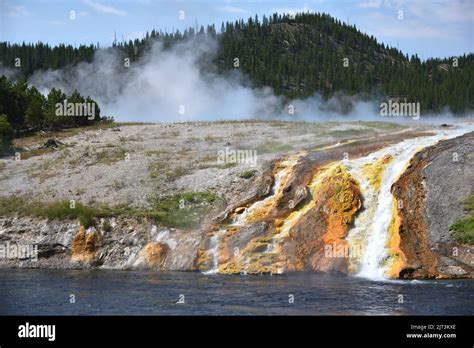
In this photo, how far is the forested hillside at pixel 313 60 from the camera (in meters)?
132

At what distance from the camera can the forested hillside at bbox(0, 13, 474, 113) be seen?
434 ft

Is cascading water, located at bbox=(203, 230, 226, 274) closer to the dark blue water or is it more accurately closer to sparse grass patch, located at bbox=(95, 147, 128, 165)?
the dark blue water

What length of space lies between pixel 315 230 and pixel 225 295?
10106 mm

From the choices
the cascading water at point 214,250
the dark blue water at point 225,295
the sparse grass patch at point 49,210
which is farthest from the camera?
the sparse grass patch at point 49,210

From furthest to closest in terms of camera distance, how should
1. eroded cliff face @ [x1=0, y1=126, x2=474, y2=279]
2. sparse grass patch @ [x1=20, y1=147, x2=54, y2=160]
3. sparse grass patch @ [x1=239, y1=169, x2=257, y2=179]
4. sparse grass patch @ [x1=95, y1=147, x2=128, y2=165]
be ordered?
sparse grass patch @ [x1=20, y1=147, x2=54, y2=160] → sparse grass patch @ [x1=95, y1=147, x2=128, y2=165] → sparse grass patch @ [x1=239, y1=169, x2=257, y2=179] → eroded cliff face @ [x1=0, y1=126, x2=474, y2=279]

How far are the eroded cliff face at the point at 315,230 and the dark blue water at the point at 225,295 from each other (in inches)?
72.8

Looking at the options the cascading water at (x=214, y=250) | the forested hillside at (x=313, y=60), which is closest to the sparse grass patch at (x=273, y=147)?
the cascading water at (x=214, y=250)

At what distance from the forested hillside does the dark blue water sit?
98691 millimetres

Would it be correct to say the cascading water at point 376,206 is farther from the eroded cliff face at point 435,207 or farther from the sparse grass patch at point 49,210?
the sparse grass patch at point 49,210

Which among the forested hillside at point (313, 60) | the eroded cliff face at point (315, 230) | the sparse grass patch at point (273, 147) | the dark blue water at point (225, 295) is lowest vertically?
the dark blue water at point (225, 295)

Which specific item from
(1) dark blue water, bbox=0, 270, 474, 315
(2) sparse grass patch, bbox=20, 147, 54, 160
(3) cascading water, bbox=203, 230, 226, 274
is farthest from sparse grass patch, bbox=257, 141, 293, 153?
(1) dark blue water, bbox=0, 270, 474, 315

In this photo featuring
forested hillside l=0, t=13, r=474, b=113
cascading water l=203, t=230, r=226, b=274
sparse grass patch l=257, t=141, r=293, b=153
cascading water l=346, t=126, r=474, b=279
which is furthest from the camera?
forested hillside l=0, t=13, r=474, b=113

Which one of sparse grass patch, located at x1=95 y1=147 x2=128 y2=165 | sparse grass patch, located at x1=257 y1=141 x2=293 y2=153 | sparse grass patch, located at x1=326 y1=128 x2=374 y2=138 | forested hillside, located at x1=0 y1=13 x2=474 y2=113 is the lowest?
sparse grass patch, located at x1=95 y1=147 x2=128 y2=165

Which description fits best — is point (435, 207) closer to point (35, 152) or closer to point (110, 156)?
point (110, 156)
